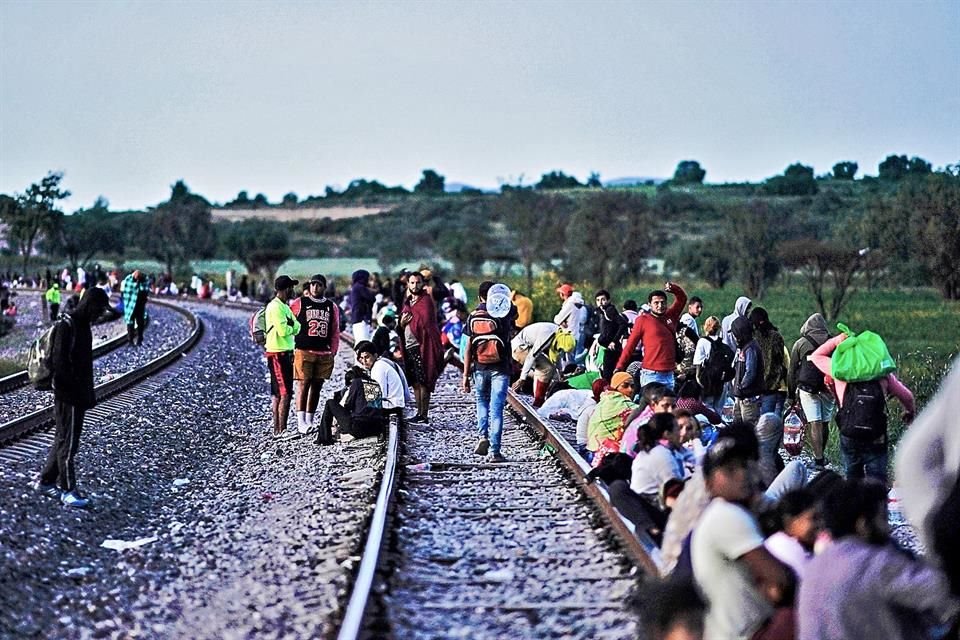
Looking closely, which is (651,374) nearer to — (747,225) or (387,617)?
(387,617)

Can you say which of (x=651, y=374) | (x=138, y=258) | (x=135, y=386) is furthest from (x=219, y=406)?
(x=138, y=258)

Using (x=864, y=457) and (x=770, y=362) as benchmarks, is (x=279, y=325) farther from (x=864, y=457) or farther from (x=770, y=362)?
(x=864, y=457)

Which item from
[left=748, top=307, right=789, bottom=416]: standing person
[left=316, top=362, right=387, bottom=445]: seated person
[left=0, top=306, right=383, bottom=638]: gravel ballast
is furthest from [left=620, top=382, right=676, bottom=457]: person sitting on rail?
[left=316, top=362, right=387, bottom=445]: seated person

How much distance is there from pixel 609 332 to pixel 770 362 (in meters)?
5.22

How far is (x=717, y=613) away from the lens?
6.62 m

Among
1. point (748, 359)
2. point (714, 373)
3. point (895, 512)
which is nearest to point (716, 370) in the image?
point (714, 373)

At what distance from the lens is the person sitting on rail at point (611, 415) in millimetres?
12797

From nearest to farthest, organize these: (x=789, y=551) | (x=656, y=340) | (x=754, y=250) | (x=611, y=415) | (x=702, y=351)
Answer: (x=789, y=551)
(x=611, y=415)
(x=656, y=340)
(x=702, y=351)
(x=754, y=250)

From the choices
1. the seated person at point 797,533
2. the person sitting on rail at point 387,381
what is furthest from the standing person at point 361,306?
the seated person at point 797,533

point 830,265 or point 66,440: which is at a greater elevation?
point 830,265

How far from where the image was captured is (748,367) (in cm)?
1360

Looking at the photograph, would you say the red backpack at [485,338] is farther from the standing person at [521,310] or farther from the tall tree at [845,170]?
the tall tree at [845,170]

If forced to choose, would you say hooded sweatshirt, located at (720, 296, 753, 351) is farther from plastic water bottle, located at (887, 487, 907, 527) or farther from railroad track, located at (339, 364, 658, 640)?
plastic water bottle, located at (887, 487, 907, 527)

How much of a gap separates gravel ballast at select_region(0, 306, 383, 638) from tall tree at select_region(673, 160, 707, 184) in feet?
514
